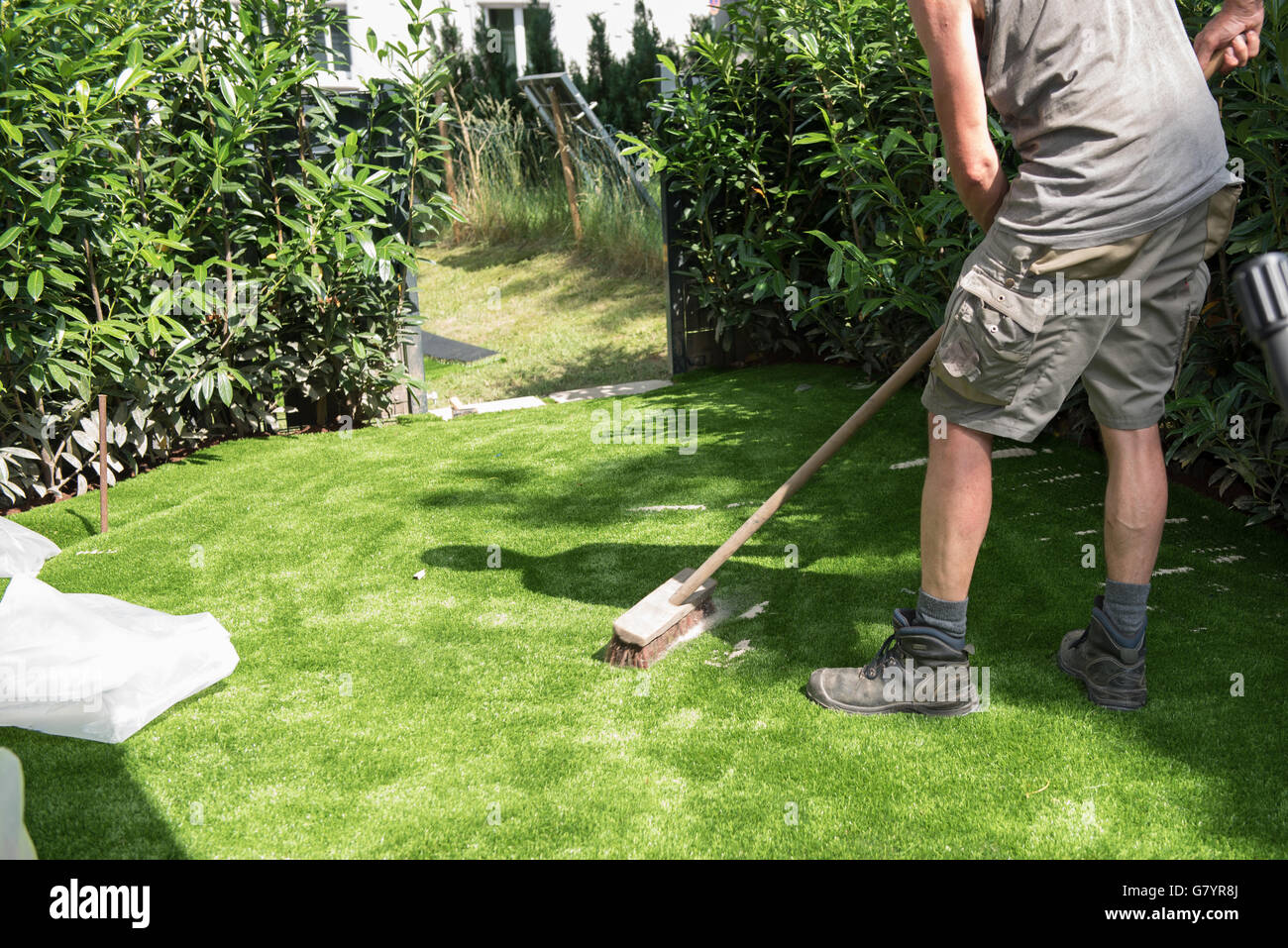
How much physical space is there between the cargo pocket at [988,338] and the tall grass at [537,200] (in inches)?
329

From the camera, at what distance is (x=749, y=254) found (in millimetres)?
5902

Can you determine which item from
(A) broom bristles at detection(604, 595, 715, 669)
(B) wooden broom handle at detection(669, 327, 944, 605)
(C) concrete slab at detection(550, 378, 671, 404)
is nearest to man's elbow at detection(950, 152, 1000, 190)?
(B) wooden broom handle at detection(669, 327, 944, 605)

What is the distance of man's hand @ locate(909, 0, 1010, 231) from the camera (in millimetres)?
2029

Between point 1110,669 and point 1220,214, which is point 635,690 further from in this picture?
point 1220,214

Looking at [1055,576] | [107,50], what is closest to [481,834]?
[1055,576]

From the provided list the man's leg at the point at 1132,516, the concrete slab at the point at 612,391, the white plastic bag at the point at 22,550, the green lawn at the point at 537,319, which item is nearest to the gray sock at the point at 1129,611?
the man's leg at the point at 1132,516

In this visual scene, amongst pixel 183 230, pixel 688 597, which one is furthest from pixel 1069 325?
pixel 183 230

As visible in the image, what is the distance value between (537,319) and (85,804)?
7.84 m

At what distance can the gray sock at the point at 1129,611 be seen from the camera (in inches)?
94.0

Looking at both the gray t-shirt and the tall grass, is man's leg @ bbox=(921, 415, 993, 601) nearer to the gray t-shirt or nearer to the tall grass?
the gray t-shirt

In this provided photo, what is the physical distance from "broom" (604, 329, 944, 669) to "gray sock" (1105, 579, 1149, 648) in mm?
729

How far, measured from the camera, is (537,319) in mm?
9734

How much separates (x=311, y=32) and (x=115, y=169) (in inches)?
51.7
